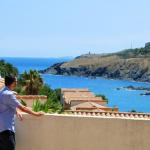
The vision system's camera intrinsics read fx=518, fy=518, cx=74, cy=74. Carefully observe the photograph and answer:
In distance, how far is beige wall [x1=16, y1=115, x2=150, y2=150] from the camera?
24.0 feet

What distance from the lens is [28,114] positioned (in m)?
7.52

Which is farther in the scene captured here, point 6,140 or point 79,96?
point 79,96

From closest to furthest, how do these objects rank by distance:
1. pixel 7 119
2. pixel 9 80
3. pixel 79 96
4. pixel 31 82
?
pixel 9 80, pixel 7 119, pixel 31 82, pixel 79 96

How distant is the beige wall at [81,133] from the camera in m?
7.33

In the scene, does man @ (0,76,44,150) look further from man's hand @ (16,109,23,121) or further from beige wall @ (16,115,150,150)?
beige wall @ (16,115,150,150)

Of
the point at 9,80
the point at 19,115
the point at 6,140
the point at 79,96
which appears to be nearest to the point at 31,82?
the point at 79,96

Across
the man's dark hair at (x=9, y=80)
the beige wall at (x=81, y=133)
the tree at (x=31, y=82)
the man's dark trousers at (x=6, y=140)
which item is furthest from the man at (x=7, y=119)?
the tree at (x=31, y=82)

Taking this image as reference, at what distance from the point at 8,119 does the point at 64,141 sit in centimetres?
102

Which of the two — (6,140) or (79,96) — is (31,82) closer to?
(79,96)

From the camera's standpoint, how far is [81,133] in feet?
24.4

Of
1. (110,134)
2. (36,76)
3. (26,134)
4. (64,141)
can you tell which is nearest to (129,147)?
(110,134)

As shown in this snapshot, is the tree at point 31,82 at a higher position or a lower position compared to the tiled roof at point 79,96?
higher

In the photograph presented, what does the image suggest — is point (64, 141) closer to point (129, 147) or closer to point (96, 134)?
point (96, 134)

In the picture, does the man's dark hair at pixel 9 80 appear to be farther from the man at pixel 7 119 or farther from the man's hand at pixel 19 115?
the man's hand at pixel 19 115
